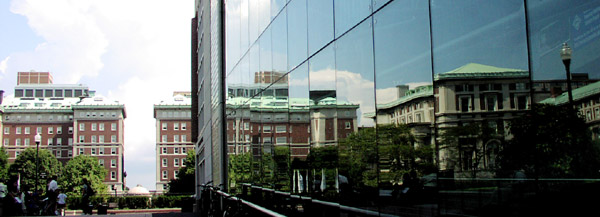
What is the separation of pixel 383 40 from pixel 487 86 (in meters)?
2.24

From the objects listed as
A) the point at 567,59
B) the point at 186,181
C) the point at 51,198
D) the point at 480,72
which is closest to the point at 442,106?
the point at 480,72

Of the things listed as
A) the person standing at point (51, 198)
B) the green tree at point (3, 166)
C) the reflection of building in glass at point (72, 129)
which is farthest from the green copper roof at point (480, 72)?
the reflection of building in glass at point (72, 129)

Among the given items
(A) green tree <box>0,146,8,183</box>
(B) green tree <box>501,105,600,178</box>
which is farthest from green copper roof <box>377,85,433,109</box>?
(A) green tree <box>0,146,8,183</box>

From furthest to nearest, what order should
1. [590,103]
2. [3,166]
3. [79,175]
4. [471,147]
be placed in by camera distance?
[79,175]
[3,166]
[471,147]
[590,103]

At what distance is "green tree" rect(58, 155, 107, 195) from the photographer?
11788 cm

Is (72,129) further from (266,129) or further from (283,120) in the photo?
(283,120)

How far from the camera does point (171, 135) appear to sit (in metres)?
154

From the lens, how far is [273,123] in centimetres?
1391

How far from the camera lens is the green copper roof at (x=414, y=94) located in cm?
649

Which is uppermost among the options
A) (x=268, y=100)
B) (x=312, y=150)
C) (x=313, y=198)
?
(x=268, y=100)

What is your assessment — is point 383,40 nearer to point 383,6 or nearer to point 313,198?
point 383,6

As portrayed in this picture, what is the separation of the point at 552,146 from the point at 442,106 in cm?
159

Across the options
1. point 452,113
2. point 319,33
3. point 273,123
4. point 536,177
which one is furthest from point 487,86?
point 273,123

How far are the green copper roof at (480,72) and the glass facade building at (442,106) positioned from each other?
13 millimetres
